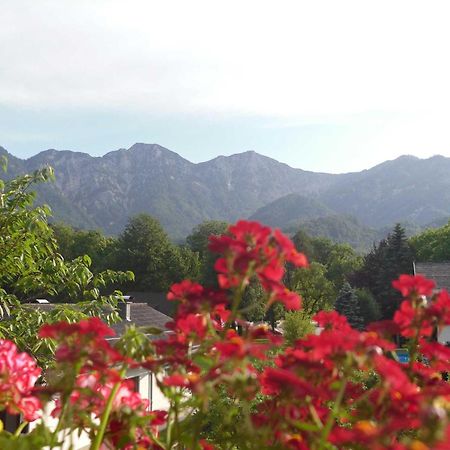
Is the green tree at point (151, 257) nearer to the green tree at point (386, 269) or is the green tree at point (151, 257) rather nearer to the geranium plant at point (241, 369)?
the green tree at point (386, 269)

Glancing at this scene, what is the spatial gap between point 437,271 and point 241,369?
2237 centimetres

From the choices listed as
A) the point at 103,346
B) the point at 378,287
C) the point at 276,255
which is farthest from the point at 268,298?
the point at 378,287

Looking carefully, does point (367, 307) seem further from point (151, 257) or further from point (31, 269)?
point (31, 269)

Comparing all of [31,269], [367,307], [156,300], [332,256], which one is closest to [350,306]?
[367,307]

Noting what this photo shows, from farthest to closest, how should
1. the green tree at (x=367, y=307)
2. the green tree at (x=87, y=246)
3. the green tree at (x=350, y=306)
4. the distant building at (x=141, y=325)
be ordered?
the green tree at (x=87, y=246) < the green tree at (x=367, y=307) < the green tree at (x=350, y=306) < the distant building at (x=141, y=325)

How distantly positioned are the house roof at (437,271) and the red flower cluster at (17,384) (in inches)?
832

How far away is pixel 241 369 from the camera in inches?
37.2

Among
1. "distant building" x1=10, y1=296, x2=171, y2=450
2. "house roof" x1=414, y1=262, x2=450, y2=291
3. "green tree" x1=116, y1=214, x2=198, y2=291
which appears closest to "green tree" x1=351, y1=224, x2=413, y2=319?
"green tree" x1=116, y1=214, x2=198, y2=291

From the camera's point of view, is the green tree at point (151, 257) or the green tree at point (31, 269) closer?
the green tree at point (31, 269)

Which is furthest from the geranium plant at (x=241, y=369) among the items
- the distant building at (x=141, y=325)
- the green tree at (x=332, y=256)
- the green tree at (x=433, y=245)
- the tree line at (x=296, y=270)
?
the green tree at (x=332, y=256)

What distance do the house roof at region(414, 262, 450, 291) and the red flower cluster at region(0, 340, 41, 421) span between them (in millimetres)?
21142

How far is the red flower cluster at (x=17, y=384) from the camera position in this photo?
1.23 m

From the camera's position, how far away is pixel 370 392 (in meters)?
1.10

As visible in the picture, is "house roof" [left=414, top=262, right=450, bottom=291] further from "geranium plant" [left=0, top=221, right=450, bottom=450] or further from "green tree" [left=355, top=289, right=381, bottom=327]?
"geranium plant" [left=0, top=221, right=450, bottom=450]
